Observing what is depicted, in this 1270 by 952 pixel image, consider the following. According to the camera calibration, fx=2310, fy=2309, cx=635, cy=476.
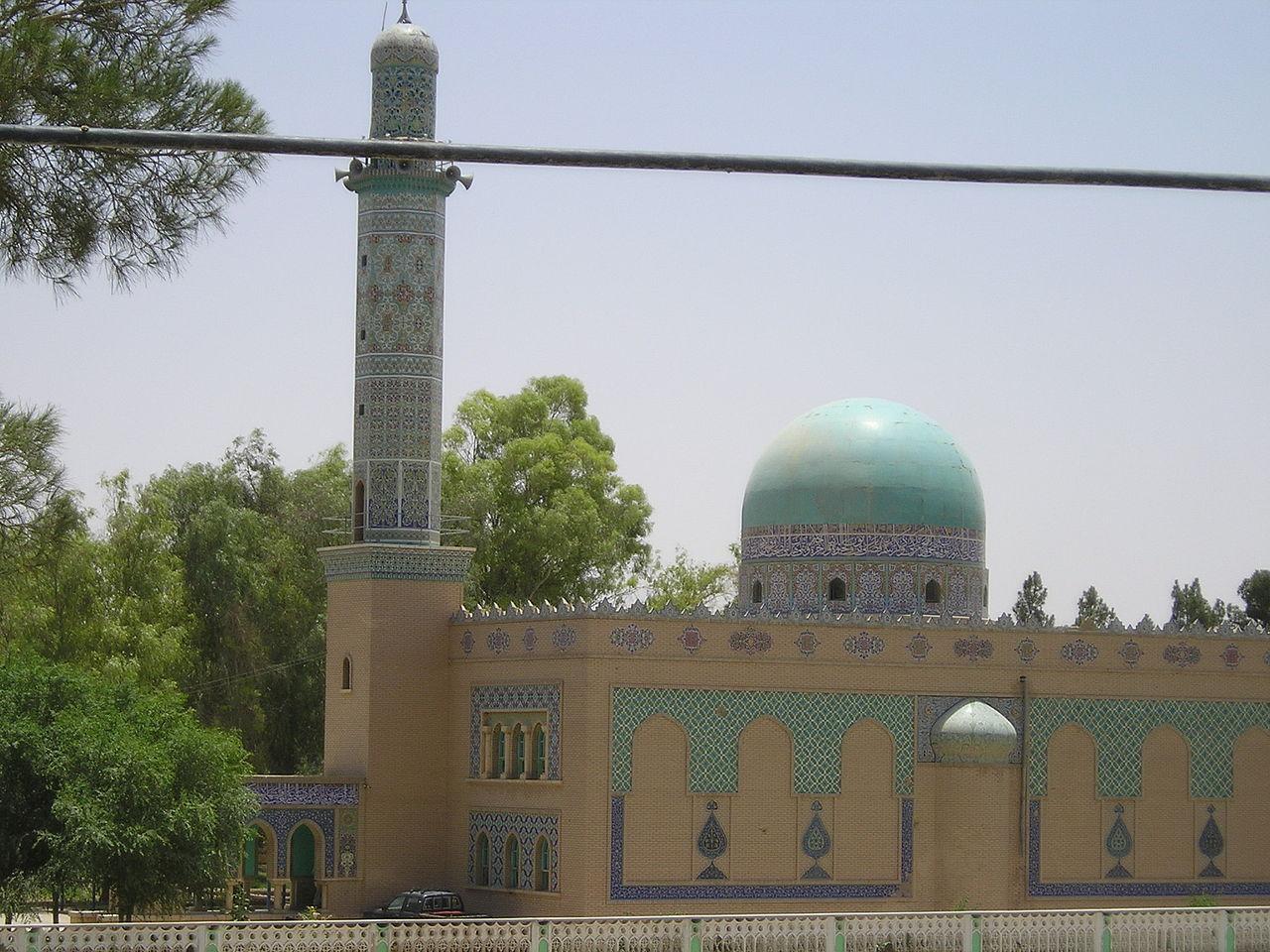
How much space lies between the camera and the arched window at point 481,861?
28.1 metres

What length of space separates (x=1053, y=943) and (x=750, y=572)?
35.0 ft

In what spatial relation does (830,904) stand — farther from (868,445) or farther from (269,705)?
(269,705)

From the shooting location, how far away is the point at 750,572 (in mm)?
31172

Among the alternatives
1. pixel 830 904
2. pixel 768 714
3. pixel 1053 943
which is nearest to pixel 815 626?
pixel 768 714

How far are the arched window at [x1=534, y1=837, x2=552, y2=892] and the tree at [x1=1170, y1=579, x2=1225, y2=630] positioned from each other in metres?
25.6

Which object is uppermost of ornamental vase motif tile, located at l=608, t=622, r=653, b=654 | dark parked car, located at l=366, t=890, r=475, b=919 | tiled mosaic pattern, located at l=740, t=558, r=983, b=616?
tiled mosaic pattern, located at l=740, t=558, r=983, b=616

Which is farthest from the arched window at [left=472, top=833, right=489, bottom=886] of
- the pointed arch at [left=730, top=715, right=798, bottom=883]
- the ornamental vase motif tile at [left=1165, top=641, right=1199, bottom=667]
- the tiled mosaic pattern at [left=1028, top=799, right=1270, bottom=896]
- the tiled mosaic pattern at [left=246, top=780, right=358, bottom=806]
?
the ornamental vase motif tile at [left=1165, top=641, right=1199, bottom=667]

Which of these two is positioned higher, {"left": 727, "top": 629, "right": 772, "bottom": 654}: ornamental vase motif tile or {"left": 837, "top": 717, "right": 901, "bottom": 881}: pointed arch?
{"left": 727, "top": 629, "right": 772, "bottom": 654}: ornamental vase motif tile

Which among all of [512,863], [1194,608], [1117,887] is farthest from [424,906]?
[1194,608]

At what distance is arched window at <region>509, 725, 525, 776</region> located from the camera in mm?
27781

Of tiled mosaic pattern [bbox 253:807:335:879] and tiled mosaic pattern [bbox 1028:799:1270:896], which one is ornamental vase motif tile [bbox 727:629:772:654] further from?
tiled mosaic pattern [bbox 253:807:335:879]

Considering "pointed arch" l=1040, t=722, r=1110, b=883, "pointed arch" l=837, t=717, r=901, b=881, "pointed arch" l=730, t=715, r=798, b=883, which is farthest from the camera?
"pointed arch" l=1040, t=722, r=1110, b=883

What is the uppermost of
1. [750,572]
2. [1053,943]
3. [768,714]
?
[750,572]

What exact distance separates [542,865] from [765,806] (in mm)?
2713
